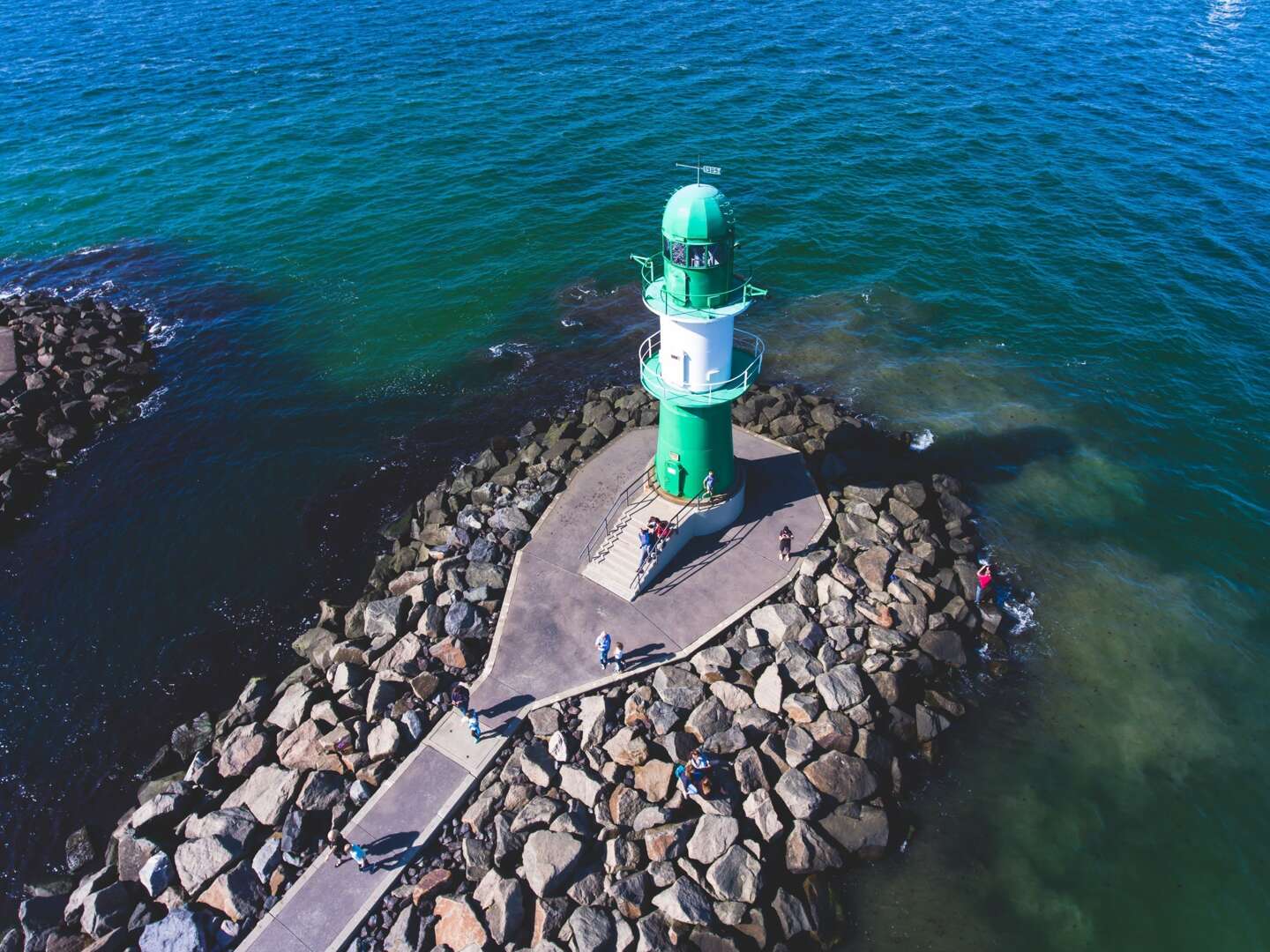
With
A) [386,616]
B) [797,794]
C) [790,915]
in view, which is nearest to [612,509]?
[386,616]

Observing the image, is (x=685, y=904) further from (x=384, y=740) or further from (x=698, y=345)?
(x=698, y=345)

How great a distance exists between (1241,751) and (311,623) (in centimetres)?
3423

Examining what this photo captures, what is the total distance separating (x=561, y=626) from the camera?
26672mm

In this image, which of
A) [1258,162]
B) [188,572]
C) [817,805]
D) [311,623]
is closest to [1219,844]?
[817,805]

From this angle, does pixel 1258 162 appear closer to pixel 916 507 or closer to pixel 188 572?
pixel 916 507

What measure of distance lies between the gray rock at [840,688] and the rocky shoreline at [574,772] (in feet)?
0.39

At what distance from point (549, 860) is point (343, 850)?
5.90 m

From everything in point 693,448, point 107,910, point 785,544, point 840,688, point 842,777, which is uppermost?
point 693,448

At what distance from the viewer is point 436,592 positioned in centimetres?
2881

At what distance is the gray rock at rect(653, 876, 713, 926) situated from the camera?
1998cm

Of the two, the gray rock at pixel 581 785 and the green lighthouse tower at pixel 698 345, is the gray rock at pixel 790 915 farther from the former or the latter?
the green lighthouse tower at pixel 698 345

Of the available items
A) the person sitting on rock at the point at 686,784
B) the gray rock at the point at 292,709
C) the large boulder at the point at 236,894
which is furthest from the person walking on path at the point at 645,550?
the large boulder at the point at 236,894

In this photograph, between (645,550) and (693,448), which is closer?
(645,550)

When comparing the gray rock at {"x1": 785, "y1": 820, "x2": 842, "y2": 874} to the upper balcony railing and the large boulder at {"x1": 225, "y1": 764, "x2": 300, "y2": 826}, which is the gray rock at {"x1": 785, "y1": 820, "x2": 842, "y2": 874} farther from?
the upper balcony railing
